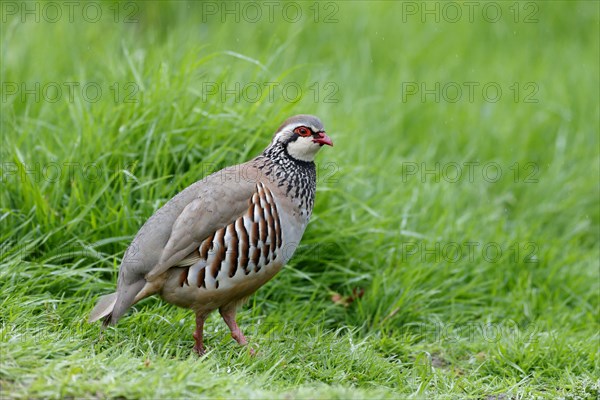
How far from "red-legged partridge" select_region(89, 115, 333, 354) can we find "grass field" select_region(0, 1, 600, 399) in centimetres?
23

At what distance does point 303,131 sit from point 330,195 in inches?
41.6

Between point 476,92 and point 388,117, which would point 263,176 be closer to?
point 388,117

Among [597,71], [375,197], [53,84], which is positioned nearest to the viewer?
[375,197]

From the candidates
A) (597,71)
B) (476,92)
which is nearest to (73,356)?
(476,92)

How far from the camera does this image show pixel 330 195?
5.61 m

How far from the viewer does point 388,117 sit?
24.1 feet

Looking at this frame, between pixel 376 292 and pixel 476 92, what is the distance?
323cm

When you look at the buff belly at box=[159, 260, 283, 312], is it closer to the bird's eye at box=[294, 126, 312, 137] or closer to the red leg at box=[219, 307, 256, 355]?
the red leg at box=[219, 307, 256, 355]

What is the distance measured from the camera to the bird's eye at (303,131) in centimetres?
461

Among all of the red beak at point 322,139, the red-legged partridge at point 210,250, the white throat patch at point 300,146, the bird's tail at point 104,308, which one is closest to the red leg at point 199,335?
the red-legged partridge at point 210,250

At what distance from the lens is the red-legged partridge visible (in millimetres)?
4203

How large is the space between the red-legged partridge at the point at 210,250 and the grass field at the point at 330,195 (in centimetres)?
23

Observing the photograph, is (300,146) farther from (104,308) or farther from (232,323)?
(104,308)

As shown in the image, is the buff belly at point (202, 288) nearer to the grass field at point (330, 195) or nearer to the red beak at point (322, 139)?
the grass field at point (330, 195)
